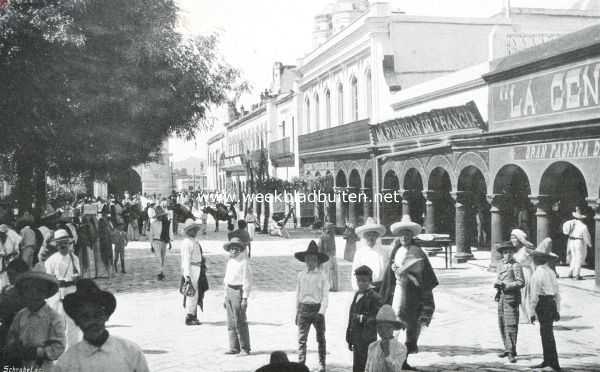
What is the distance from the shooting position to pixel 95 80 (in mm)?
15172

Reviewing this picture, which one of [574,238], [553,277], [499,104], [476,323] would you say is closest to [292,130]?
[499,104]

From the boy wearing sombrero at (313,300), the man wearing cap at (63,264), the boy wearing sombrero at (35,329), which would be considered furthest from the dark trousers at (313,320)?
the boy wearing sombrero at (35,329)

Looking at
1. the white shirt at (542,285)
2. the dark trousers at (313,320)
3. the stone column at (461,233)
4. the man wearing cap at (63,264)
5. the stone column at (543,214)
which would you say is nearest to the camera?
the dark trousers at (313,320)

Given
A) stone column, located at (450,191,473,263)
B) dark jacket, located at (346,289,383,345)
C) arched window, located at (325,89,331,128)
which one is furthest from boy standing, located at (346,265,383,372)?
arched window, located at (325,89,331,128)

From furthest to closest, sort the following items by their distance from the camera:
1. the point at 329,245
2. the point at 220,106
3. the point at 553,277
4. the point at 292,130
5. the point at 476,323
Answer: the point at 292,130, the point at 220,106, the point at 329,245, the point at 476,323, the point at 553,277

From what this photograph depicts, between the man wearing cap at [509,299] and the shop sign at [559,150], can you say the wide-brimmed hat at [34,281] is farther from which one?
the shop sign at [559,150]

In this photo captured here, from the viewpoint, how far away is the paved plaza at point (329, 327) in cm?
779

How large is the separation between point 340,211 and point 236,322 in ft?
67.2

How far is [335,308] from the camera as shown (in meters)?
11.2

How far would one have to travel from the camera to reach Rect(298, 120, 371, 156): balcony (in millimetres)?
24922

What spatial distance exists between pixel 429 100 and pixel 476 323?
11.1m

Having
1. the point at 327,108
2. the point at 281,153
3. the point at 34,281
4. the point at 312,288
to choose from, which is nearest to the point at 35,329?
the point at 34,281

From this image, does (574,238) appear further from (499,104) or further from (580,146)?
(499,104)

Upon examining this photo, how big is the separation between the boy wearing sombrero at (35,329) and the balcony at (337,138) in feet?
65.4
